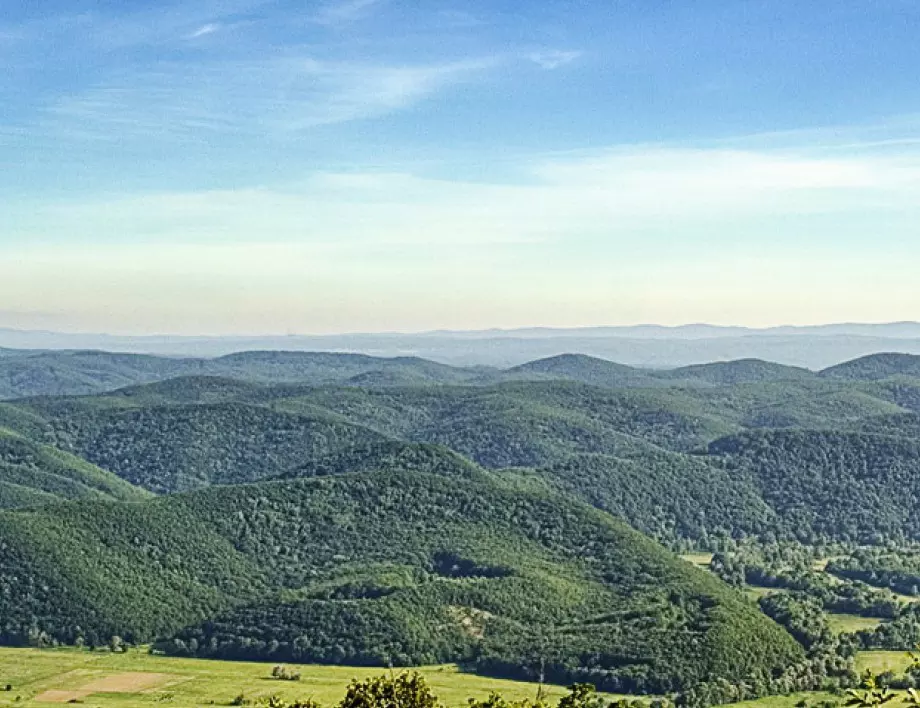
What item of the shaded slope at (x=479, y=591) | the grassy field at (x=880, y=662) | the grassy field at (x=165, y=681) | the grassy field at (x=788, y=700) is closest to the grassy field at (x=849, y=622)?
the grassy field at (x=880, y=662)

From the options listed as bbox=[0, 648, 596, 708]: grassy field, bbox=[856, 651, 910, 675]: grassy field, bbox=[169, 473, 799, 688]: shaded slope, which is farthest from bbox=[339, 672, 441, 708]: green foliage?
bbox=[856, 651, 910, 675]: grassy field

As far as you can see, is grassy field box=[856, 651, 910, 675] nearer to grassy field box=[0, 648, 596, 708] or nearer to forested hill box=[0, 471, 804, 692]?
forested hill box=[0, 471, 804, 692]

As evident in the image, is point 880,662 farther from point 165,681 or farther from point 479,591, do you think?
point 165,681

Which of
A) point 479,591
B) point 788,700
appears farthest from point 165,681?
point 788,700

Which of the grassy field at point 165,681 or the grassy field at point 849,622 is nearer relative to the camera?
the grassy field at point 165,681

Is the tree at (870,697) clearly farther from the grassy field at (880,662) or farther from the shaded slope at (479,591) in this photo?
the grassy field at (880,662)

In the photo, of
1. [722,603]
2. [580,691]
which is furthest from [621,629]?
[580,691]

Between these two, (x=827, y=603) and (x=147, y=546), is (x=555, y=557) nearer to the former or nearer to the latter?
(x=827, y=603)
